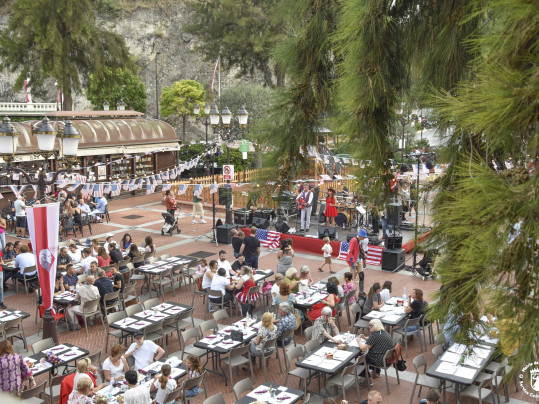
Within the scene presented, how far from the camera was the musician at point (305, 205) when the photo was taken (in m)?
20.6

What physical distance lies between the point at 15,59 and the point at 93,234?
21.3m

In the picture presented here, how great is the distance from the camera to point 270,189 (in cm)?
419

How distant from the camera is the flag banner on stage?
18.0 meters

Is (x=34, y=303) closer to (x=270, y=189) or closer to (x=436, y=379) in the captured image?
(x=436, y=379)

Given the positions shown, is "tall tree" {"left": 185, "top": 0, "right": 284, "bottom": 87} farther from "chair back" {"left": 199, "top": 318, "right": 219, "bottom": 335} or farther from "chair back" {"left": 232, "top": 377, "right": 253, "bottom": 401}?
"chair back" {"left": 232, "top": 377, "right": 253, "bottom": 401}

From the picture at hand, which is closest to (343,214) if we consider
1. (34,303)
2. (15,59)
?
(34,303)

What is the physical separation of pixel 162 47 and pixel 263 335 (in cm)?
6252

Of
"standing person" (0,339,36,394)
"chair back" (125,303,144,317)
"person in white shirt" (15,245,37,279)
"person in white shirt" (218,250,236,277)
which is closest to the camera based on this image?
"standing person" (0,339,36,394)

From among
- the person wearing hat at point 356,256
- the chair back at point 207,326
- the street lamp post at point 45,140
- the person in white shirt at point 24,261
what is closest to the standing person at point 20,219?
the person in white shirt at point 24,261

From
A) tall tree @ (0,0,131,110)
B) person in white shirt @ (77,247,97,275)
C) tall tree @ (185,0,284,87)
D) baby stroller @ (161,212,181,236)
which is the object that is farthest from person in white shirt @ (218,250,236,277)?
tall tree @ (185,0,284,87)

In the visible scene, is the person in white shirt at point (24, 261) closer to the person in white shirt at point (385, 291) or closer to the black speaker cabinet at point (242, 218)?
the black speaker cabinet at point (242, 218)

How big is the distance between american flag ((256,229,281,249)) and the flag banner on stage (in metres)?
2.52

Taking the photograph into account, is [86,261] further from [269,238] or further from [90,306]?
[269,238]

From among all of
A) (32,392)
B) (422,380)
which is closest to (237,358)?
(422,380)
